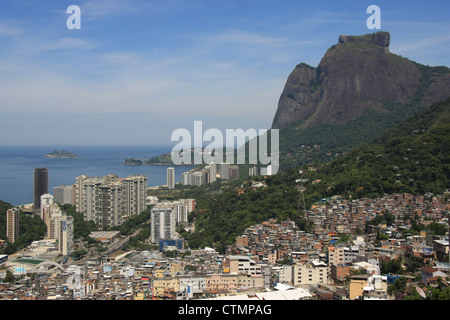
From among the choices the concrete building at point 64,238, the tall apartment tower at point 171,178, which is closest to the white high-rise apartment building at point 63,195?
the concrete building at point 64,238

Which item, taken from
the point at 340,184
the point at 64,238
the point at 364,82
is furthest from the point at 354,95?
the point at 64,238

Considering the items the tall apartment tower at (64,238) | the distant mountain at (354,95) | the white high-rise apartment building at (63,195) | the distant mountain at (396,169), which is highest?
the distant mountain at (354,95)

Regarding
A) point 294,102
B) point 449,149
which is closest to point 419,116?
point 449,149

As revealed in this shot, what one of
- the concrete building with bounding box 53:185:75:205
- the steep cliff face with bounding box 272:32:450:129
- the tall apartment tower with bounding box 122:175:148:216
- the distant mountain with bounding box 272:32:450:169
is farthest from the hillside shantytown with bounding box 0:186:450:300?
the steep cliff face with bounding box 272:32:450:129

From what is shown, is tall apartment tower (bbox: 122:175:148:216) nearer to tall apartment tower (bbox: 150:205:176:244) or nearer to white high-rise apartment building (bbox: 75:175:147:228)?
white high-rise apartment building (bbox: 75:175:147:228)

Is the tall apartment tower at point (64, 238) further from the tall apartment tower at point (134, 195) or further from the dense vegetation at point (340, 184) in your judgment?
the tall apartment tower at point (134, 195)

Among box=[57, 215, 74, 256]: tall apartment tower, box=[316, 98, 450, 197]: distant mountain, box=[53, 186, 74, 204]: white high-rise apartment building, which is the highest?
box=[316, 98, 450, 197]: distant mountain

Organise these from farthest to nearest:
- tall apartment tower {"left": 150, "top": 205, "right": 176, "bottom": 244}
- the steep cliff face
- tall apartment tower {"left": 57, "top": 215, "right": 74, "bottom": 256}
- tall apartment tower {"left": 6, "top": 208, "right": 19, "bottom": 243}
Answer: the steep cliff face < tall apartment tower {"left": 6, "top": 208, "right": 19, "bottom": 243} < tall apartment tower {"left": 150, "top": 205, "right": 176, "bottom": 244} < tall apartment tower {"left": 57, "top": 215, "right": 74, "bottom": 256}

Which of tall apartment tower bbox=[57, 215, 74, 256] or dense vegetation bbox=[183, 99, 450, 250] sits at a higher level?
dense vegetation bbox=[183, 99, 450, 250]
